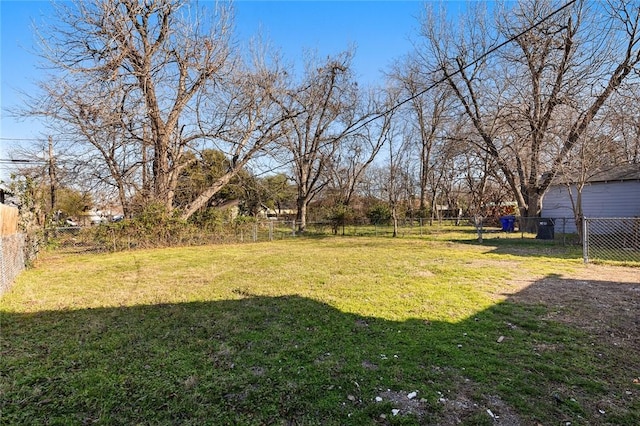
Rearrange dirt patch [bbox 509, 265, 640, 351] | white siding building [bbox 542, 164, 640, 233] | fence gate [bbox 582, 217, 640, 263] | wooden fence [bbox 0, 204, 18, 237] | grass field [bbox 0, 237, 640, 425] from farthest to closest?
white siding building [bbox 542, 164, 640, 233] → fence gate [bbox 582, 217, 640, 263] → wooden fence [bbox 0, 204, 18, 237] → dirt patch [bbox 509, 265, 640, 351] → grass field [bbox 0, 237, 640, 425]

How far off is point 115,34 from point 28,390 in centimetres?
1263

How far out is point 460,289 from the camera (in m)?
5.59

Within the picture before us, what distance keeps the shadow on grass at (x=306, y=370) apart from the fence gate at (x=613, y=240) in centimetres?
547

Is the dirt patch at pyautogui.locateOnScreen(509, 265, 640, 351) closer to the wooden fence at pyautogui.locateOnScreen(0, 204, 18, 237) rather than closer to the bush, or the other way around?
the wooden fence at pyautogui.locateOnScreen(0, 204, 18, 237)

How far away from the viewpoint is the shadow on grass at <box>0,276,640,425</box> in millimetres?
2279

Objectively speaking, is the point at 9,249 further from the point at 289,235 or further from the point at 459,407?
the point at 289,235

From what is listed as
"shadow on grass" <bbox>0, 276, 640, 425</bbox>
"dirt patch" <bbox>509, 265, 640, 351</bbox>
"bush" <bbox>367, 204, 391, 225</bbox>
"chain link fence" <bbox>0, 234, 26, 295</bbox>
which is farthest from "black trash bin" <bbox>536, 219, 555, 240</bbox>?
"chain link fence" <bbox>0, 234, 26, 295</bbox>

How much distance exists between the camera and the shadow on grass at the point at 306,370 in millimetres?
2279

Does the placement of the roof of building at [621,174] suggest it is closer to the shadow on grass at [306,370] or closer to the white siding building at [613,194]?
the white siding building at [613,194]

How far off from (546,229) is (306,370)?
14549 millimetres

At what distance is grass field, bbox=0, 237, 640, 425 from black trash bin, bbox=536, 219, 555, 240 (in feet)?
30.1

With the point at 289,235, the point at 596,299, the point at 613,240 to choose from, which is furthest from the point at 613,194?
the point at 289,235

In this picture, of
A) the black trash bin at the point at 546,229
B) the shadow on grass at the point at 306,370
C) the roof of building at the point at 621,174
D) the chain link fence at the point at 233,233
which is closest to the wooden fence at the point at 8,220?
the shadow on grass at the point at 306,370

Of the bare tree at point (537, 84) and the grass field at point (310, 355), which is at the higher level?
the bare tree at point (537, 84)
